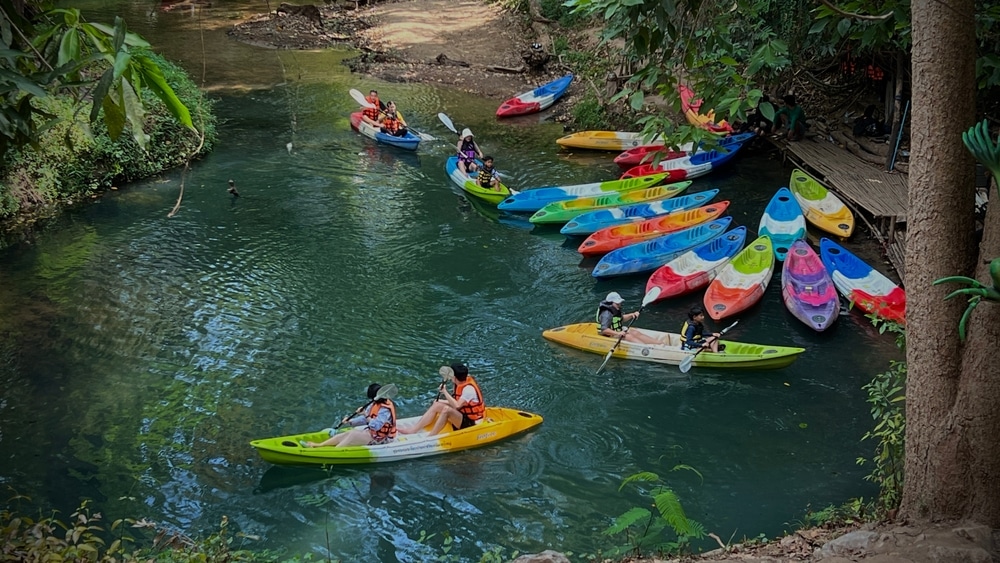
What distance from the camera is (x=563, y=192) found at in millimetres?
15203

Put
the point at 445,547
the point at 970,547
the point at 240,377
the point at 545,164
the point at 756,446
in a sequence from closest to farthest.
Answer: the point at 970,547 < the point at 445,547 < the point at 756,446 < the point at 240,377 < the point at 545,164

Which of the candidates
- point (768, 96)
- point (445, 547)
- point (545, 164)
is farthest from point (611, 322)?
point (768, 96)

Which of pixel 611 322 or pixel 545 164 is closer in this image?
pixel 611 322

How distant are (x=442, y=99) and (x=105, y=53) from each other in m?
18.0

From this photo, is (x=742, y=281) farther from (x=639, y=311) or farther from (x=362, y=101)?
(x=362, y=101)

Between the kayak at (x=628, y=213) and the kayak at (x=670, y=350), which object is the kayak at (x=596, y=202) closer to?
the kayak at (x=628, y=213)

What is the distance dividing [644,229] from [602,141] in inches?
190

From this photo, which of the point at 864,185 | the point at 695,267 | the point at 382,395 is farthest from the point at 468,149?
the point at 382,395

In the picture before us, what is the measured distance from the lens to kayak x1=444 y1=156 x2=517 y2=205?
1521cm

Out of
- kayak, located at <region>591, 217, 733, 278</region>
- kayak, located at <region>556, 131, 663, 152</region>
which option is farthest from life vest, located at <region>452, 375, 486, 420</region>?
kayak, located at <region>556, 131, 663, 152</region>

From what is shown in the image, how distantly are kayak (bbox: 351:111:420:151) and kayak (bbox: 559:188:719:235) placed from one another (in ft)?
16.1

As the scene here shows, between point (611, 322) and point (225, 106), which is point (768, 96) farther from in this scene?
point (225, 106)

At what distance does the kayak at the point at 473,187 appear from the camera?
1521 cm

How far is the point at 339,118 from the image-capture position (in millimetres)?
19453
